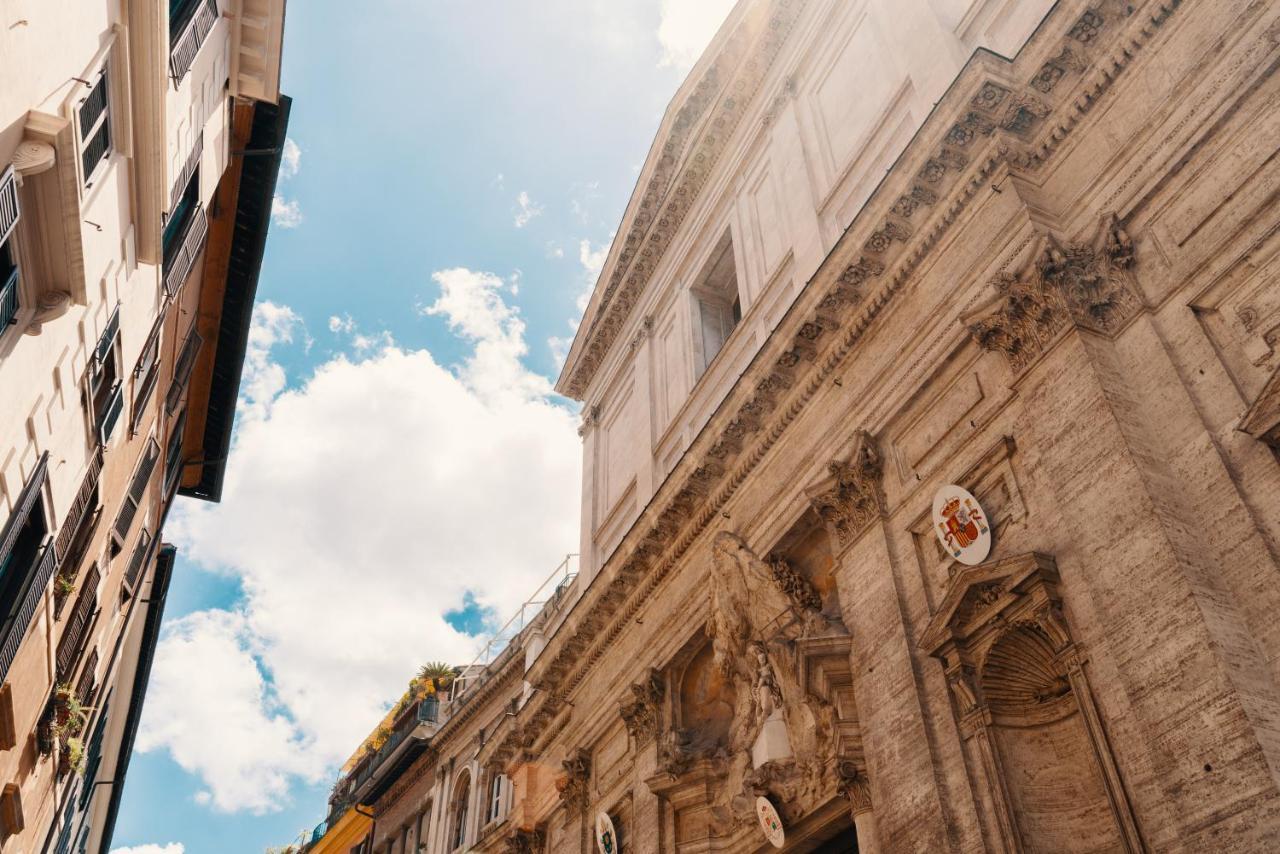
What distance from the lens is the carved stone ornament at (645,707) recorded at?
12953 mm

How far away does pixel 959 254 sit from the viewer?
933 cm

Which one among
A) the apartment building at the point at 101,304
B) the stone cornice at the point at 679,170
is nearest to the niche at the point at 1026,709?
the apartment building at the point at 101,304

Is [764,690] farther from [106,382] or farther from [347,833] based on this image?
[347,833]

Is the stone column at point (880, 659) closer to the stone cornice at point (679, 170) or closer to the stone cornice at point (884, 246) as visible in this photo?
the stone cornice at point (884, 246)

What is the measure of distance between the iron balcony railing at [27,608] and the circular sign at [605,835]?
7.20 metres

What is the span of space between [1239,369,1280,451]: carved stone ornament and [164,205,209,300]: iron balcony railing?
11.5m

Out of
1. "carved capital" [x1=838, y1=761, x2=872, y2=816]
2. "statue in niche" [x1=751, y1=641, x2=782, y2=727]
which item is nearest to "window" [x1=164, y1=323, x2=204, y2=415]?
"statue in niche" [x1=751, y1=641, x2=782, y2=727]

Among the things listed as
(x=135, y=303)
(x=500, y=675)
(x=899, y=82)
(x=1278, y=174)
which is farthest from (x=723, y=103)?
(x=500, y=675)

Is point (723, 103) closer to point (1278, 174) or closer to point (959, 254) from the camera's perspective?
point (959, 254)

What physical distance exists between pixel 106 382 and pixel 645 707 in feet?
24.2

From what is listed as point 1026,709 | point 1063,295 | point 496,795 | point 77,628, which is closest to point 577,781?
point 496,795

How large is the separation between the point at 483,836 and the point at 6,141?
53.7ft

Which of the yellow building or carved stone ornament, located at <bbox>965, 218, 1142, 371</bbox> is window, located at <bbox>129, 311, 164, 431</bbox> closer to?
carved stone ornament, located at <bbox>965, 218, 1142, 371</bbox>

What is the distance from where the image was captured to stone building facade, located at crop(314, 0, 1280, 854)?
6.41m
